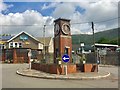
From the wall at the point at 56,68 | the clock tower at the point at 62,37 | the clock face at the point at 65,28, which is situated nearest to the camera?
the wall at the point at 56,68

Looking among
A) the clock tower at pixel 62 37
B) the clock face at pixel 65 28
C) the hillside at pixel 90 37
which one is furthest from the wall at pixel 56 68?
the hillside at pixel 90 37

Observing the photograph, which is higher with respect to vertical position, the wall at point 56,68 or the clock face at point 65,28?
the clock face at point 65,28

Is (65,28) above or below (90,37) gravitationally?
below

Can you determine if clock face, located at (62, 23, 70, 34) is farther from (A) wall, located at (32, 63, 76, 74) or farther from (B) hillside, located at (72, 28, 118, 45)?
(B) hillside, located at (72, 28, 118, 45)

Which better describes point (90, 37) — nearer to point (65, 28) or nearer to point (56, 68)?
point (65, 28)

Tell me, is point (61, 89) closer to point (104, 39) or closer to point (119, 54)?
point (119, 54)

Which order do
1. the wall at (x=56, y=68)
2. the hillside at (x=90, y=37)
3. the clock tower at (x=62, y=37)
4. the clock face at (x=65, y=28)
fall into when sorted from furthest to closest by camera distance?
1. the hillside at (x=90, y=37)
2. the clock face at (x=65, y=28)
3. the clock tower at (x=62, y=37)
4. the wall at (x=56, y=68)

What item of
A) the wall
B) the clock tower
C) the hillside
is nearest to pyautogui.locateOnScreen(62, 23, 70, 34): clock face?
the clock tower

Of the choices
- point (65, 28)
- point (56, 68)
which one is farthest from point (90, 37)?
point (56, 68)

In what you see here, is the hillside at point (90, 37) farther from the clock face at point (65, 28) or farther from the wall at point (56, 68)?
the wall at point (56, 68)

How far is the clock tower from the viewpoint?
88.6 feet

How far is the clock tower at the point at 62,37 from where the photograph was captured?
88.6 feet

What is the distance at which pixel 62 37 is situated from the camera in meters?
27.0

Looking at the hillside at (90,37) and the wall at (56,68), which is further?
the hillside at (90,37)
